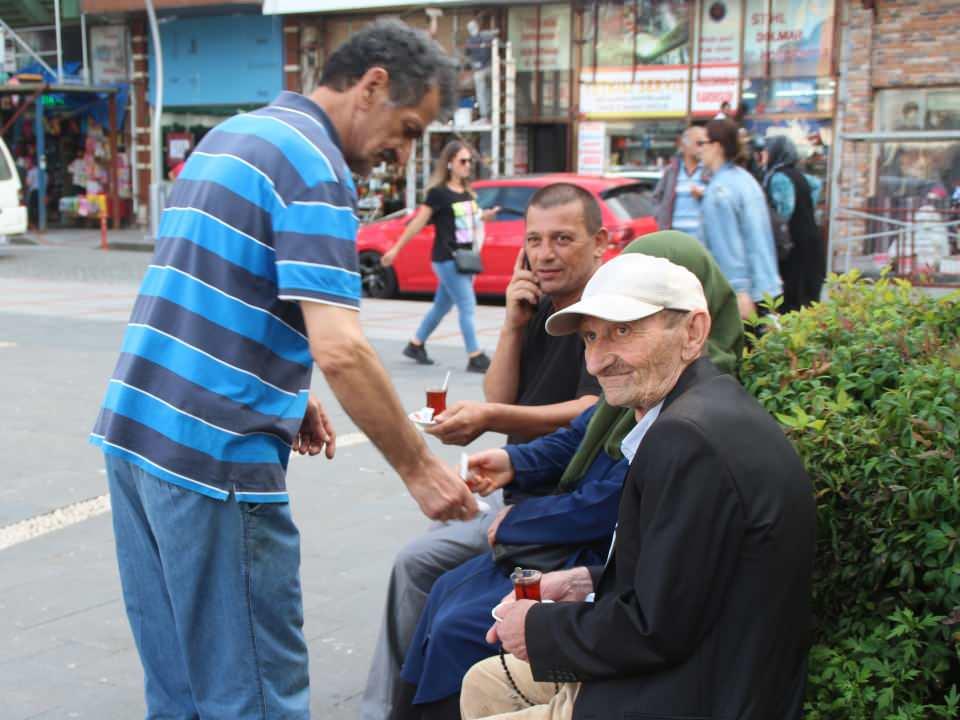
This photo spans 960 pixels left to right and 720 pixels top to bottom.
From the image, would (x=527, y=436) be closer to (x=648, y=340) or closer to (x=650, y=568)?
(x=648, y=340)

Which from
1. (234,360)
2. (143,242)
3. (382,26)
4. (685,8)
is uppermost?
(685,8)

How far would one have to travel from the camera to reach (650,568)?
218 cm

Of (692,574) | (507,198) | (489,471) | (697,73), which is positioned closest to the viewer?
(692,574)

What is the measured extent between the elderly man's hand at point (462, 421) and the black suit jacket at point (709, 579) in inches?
50.2

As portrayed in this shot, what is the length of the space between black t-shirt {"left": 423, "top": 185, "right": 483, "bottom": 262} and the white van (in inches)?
501

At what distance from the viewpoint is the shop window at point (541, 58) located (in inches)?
890

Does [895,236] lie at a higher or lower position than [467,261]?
higher

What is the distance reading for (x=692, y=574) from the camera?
7.01 feet

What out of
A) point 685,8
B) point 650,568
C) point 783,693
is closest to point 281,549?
point 650,568

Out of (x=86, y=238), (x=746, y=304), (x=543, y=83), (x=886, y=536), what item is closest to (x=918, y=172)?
(x=746, y=304)

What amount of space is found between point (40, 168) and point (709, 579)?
27.3 meters

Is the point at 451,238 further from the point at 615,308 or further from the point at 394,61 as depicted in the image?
the point at 615,308

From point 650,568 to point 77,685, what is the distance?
2483mm

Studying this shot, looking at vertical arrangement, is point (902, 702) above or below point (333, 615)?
above
